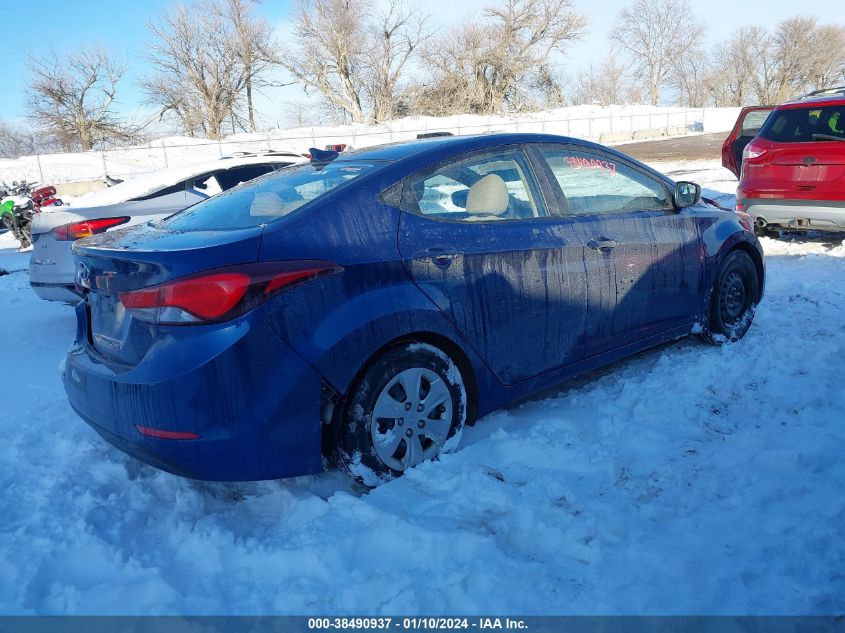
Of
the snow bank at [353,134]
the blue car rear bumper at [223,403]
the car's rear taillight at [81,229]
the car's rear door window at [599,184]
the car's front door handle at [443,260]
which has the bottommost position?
the blue car rear bumper at [223,403]

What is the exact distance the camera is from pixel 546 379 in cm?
364

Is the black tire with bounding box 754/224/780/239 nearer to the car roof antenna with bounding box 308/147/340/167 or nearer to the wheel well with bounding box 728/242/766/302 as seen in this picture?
the wheel well with bounding box 728/242/766/302

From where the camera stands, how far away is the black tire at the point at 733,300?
4.66m

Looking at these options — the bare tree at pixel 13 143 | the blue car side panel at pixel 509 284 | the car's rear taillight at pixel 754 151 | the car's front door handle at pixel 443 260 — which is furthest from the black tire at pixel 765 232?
the bare tree at pixel 13 143

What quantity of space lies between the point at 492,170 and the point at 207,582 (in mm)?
2350

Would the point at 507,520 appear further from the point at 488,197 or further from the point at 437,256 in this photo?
the point at 488,197

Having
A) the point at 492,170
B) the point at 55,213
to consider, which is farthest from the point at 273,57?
the point at 492,170

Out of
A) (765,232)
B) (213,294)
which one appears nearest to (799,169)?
(765,232)

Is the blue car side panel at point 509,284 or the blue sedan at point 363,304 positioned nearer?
the blue sedan at point 363,304

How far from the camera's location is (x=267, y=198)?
3.34 m

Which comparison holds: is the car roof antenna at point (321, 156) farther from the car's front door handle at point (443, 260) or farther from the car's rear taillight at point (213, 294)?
the car's rear taillight at point (213, 294)

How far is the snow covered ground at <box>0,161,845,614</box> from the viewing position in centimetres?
233

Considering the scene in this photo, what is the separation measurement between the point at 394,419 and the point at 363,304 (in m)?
0.55

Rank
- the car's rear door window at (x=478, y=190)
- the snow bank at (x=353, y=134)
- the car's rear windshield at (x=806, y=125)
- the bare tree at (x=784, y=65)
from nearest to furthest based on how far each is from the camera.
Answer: the car's rear door window at (x=478, y=190)
the car's rear windshield at (x=806, y=125)
the snow bank at (x=353, y=134)
the bare tree at (x=784, y=65)
